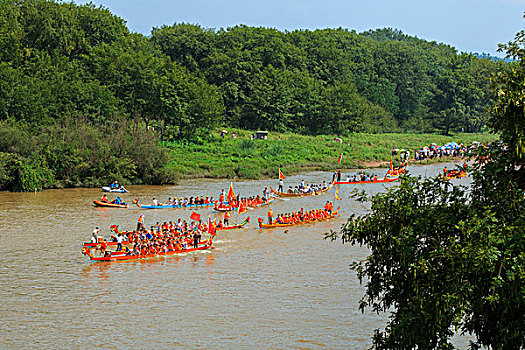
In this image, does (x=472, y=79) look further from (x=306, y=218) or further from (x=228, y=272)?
(x=228, y=272)

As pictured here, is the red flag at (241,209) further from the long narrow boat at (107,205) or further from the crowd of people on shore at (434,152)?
the crowd of people on shore at (434,152)

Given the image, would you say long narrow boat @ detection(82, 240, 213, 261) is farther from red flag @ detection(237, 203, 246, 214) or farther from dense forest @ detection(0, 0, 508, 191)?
dense forest @ detection(0, 0, 508, 191)

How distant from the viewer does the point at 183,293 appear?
77.0ft

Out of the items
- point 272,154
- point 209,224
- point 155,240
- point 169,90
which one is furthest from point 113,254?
point 169,90

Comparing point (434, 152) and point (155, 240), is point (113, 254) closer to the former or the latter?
point (155, 240)

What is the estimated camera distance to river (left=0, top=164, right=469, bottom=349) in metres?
19.2

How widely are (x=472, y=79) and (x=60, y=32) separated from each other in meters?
66.3

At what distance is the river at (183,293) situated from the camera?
19234 mm

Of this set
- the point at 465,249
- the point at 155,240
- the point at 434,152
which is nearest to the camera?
the point at 465,249

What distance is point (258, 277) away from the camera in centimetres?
2564

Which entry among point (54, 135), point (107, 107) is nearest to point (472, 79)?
point (107, 107)

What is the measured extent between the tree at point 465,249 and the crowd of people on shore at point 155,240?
16.9 metres

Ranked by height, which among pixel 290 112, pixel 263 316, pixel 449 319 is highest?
pixel 290 112

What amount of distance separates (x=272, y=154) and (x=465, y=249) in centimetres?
5550
